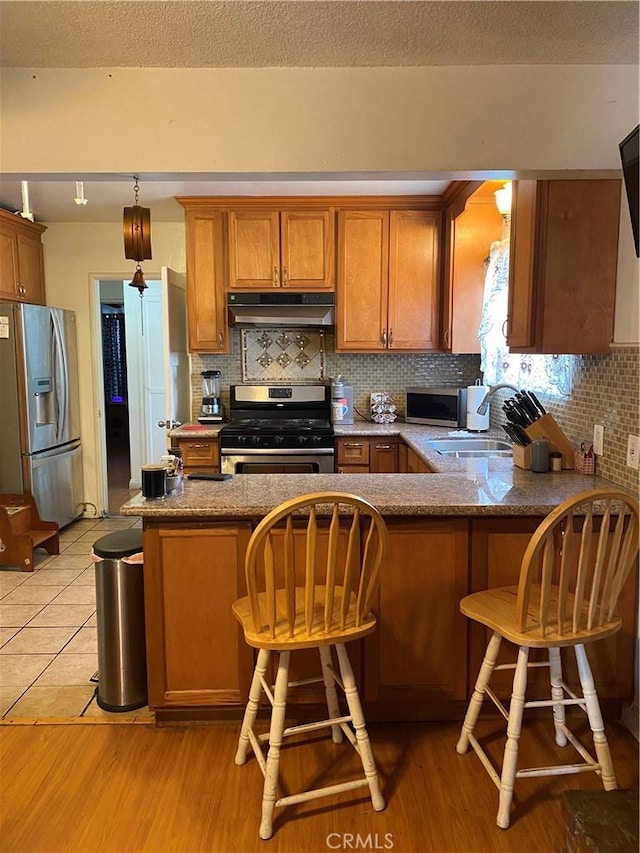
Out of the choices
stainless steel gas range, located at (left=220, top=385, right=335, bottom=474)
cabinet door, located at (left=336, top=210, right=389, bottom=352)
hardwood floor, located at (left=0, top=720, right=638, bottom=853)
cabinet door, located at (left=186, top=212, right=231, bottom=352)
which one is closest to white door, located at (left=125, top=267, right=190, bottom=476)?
cabinet door, located at (left=186, top=212, right=231, bottom=352)

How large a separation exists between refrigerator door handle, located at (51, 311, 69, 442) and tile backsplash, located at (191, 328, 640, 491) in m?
0.97

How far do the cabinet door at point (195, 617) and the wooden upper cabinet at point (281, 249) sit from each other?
2.50 meters

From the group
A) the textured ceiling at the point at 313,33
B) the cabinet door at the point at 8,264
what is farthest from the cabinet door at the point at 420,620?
the cabinet door at the point at 8,264

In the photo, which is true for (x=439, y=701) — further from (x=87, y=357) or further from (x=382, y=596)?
(x=87, y=357)

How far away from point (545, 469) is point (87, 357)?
12.5ft

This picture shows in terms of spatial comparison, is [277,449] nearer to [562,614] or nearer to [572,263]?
[572,263]

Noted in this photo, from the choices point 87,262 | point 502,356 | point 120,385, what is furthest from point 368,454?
point 120,385

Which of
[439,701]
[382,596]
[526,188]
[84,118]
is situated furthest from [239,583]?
[526,188]

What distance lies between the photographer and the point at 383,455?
4.04 metres

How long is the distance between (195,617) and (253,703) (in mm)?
395

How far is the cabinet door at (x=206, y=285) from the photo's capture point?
4180mm

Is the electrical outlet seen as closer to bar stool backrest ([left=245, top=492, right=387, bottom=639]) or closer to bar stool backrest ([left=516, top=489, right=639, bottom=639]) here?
bar stool backrest ([left=516, top=489, right=639, bottom=639])

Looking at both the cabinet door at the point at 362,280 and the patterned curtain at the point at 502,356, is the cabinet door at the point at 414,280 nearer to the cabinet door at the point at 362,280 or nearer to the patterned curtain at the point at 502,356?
the cabinet door at the point at 362,280

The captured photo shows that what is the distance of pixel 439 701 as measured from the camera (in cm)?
220
